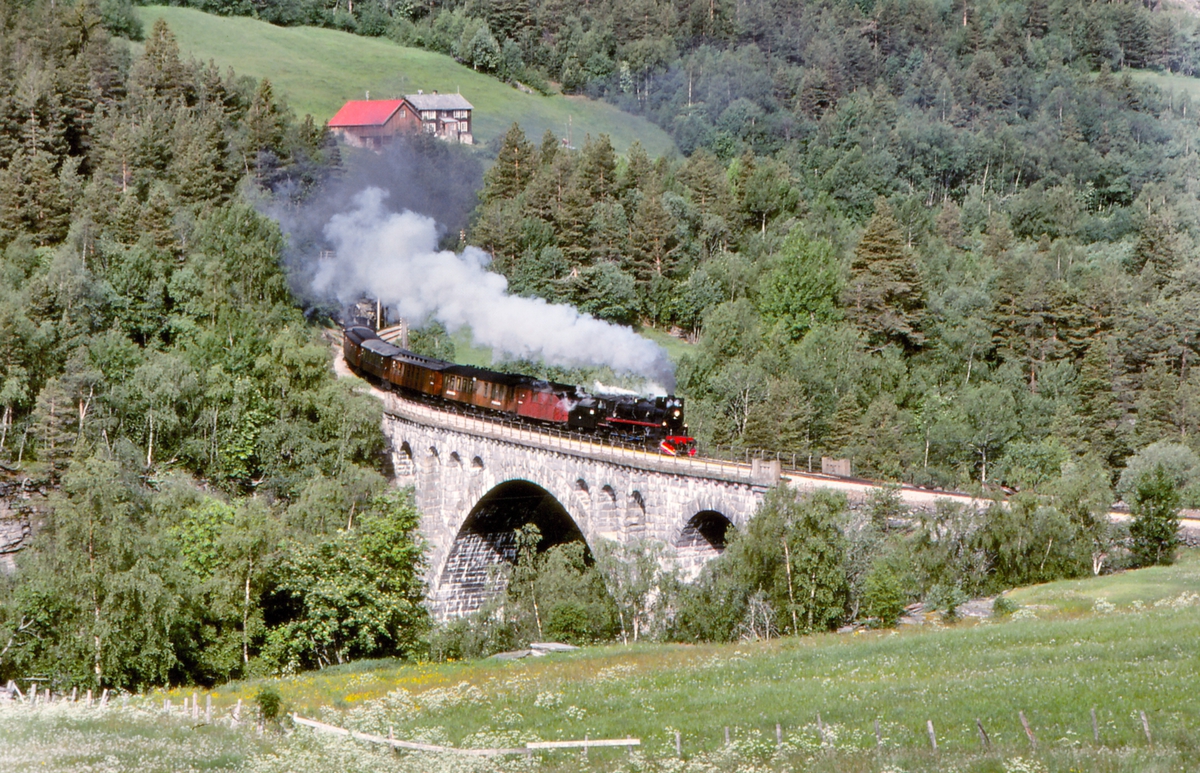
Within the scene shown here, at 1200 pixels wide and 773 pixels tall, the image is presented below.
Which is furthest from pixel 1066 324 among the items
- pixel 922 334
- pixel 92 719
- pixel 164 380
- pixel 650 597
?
pixel 92 719

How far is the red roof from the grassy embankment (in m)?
94.6

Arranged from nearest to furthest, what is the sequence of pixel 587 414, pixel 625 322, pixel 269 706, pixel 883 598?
pixel 269 706 → pixel 883 598 → pixel 587 414 → pixel 625 322

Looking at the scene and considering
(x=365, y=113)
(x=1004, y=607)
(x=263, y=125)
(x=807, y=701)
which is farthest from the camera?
(x=365, y=113)

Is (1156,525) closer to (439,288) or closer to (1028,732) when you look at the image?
(1028,732)

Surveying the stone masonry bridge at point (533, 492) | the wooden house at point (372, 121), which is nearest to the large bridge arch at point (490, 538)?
the stone masonry bridge at point (533, 492)

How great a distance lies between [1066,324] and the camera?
10750 centimetres

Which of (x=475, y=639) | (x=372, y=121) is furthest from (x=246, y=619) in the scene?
(x=372, y=121)

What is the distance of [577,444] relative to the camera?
2717 inches

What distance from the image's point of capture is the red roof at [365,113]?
136m

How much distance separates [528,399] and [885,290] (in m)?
44.3

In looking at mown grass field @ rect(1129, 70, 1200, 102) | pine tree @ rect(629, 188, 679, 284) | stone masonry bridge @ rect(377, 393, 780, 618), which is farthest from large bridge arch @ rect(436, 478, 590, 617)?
mown grass field @ rect(1129, 70, 1200, 102)

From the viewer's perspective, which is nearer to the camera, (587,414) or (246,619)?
(246,619)

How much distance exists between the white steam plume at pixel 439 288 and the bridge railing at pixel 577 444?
307 inches

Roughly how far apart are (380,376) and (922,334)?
45.1m
